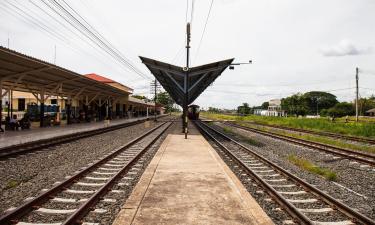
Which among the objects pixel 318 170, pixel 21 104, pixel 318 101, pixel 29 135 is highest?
pixel 318 101

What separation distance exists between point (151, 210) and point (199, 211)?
84 centimetres

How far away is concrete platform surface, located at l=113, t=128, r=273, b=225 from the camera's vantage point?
5066 mm

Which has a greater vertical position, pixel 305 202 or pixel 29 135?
pixel 29 135

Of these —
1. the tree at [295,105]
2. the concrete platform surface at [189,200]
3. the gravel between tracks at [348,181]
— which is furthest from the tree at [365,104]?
the concrete platform surface at [189,200]

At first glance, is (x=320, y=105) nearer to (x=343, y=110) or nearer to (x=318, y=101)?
(x=318, y=101)

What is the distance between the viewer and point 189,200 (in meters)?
6.07

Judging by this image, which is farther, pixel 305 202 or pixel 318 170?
pixel 318 170

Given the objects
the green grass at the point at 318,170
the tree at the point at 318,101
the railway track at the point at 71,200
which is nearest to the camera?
the railway track at the point at 71,200

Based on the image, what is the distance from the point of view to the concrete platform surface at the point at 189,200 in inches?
199

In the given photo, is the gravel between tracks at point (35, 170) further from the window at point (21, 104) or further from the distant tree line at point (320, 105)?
the distant tree line at point (320, 105)

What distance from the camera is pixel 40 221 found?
195 inches

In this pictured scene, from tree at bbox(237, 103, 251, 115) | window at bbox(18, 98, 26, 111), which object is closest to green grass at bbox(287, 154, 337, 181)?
window at bbox(18, 98, 26, 111)

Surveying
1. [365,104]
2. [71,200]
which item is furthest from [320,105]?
[71,200]

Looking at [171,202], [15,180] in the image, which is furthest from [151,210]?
[15,180]
